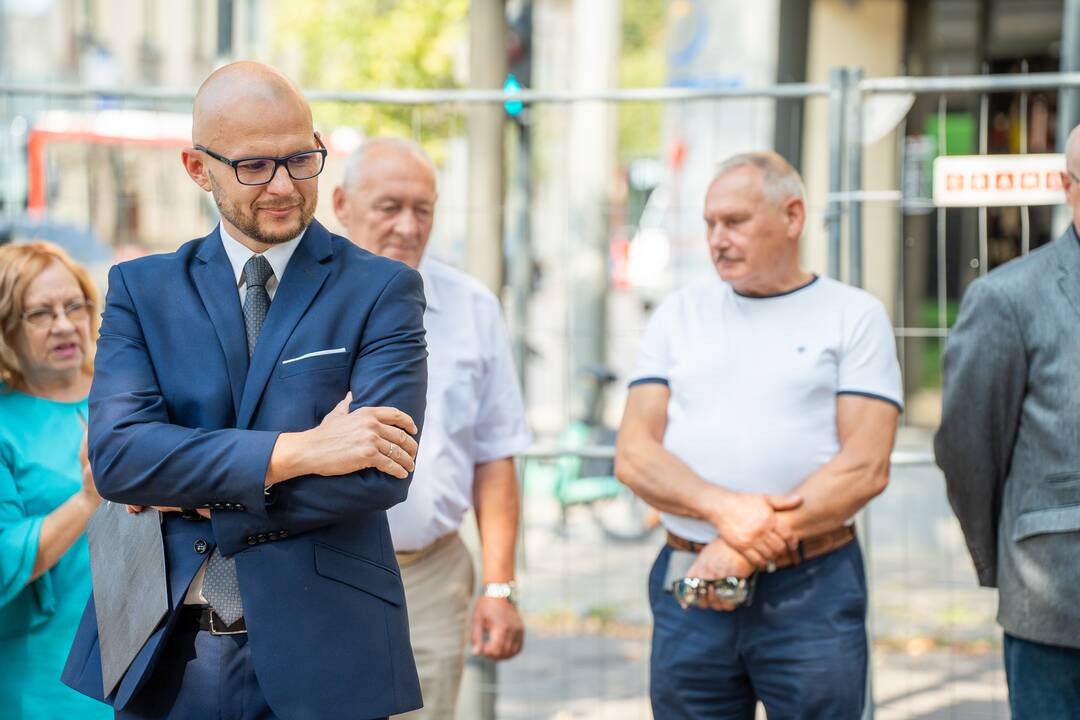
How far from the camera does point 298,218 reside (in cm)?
277

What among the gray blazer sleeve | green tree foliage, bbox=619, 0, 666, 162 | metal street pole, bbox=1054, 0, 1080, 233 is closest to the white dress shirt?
the gray blazer sleeve

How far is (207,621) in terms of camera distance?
267 cm

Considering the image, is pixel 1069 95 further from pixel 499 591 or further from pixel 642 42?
pixel 642 42

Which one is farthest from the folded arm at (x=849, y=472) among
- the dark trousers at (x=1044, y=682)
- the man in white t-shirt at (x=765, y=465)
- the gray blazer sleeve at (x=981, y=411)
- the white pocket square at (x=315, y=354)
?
the white pocket square at (x=315, y=354)

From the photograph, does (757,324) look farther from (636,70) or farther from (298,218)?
(636,70)

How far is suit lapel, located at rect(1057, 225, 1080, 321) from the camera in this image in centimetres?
349

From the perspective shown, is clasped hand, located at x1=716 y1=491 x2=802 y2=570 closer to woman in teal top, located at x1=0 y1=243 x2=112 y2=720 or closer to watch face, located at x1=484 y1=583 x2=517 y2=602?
watch face, located at x1=484 y1=583 x2=517 y2=602

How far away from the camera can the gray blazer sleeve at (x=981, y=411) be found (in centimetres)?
355

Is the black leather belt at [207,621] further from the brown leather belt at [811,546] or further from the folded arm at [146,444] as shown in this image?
the brown leather belt at [811,546]

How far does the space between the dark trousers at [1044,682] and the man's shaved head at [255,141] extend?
2173 mm

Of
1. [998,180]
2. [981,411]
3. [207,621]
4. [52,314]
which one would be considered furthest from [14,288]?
[998,180]

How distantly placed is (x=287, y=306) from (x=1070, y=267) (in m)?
2.04

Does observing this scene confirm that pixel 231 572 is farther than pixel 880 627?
No

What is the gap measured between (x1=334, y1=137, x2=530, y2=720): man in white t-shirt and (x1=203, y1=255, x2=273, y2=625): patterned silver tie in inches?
50.6
